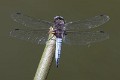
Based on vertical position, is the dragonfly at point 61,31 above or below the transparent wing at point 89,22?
below

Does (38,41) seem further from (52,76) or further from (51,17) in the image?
(51,17)

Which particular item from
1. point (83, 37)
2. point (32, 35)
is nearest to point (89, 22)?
point (83, 37)

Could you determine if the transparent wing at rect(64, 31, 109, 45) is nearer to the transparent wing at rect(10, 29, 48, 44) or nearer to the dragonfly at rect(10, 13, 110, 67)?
the dragonfly at rect(10, 13, 110, 67)

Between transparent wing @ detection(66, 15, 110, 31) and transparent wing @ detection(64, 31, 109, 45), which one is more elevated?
transparent wing @ detection(66, 15, 110, 31)

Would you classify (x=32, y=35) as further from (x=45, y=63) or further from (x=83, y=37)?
(x=45, y=63)

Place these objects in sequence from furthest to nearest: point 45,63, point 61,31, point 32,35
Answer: point 32,35 → point 61,31 → point 45,63

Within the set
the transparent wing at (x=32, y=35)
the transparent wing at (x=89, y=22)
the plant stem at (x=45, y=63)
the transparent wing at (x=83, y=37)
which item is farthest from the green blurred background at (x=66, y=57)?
the plant stem at (x=45, y=63)

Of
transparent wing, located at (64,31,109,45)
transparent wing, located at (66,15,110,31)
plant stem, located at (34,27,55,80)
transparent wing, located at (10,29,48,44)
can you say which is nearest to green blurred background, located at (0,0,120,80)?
transparent wing, located at (66,15,110,31)

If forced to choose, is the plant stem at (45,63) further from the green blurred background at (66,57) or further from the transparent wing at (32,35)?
the green blurred background at (66,57)

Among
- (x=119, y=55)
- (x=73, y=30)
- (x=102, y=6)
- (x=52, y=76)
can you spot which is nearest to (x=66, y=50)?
(x=52, y=76)

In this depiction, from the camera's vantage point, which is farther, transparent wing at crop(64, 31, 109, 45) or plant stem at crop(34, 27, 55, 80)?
transparent wing at crop(64, 31, 109, 45)

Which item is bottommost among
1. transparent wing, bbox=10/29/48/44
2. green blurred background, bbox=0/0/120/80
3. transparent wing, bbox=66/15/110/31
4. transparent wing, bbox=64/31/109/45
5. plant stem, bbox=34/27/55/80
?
plant stem, bbox=34/27/55/80
